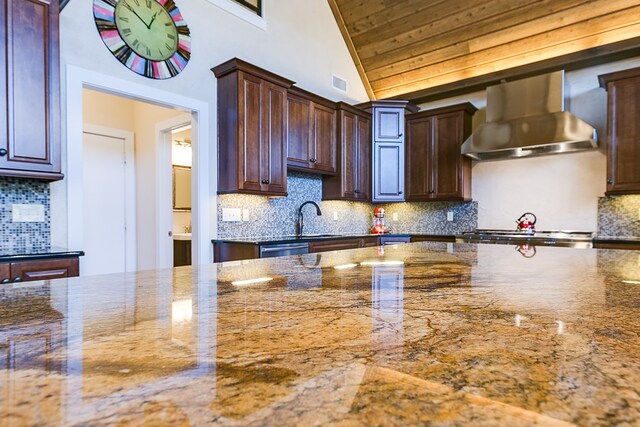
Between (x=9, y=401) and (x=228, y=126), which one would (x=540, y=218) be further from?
(x=9, y=401)

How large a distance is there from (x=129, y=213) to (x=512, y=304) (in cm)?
470

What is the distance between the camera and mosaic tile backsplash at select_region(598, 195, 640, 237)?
3678 mm

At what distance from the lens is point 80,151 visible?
103 inches

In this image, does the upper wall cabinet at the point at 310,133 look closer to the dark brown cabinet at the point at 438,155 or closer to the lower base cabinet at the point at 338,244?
the lower base cabinet at the point at 338,244

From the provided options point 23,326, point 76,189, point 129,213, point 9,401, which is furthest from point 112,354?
point 129,213

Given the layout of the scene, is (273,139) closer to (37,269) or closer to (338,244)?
(338,244)

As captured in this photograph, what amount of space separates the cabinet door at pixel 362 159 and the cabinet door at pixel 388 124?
0.38ft

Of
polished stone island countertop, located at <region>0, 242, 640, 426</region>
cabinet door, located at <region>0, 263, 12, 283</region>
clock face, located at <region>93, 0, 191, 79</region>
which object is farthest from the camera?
clock face, located at <region>93, 0, 191, 79</region>

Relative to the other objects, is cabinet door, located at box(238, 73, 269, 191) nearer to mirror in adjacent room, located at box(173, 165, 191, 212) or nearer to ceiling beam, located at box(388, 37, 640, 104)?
mirror in adjacent room, located at box(173, 165, 191, 212)

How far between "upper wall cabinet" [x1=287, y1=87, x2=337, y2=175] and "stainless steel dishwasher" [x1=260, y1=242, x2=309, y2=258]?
33.8 inches

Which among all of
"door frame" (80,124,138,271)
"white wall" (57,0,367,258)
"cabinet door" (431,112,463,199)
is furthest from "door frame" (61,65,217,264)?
"cabinet door" (431,112,463,199)

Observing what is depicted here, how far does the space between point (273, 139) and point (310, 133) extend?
606mm

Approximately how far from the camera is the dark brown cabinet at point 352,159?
14.4 feet

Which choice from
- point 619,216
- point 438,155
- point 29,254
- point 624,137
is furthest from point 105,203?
point 619,216
